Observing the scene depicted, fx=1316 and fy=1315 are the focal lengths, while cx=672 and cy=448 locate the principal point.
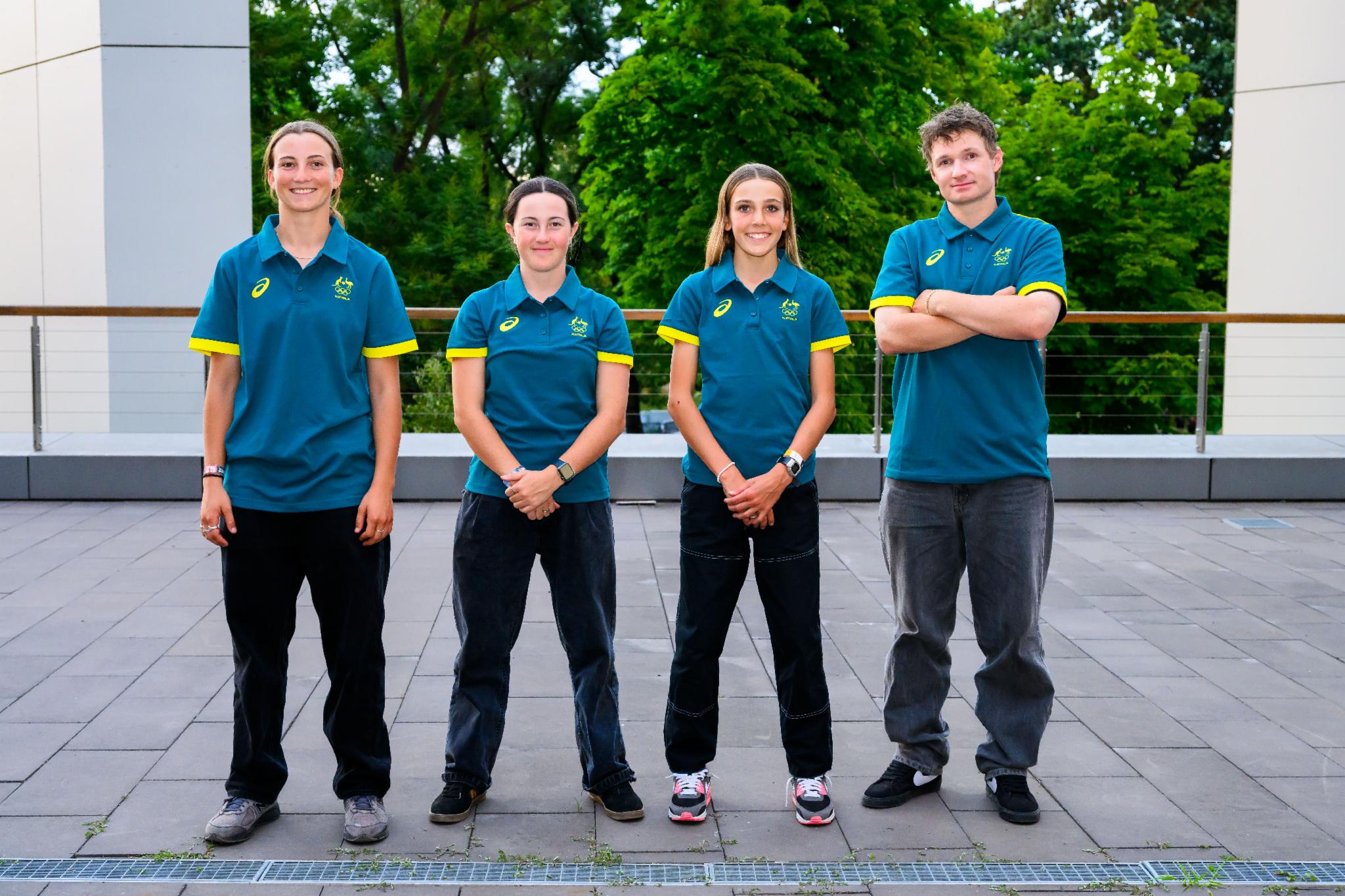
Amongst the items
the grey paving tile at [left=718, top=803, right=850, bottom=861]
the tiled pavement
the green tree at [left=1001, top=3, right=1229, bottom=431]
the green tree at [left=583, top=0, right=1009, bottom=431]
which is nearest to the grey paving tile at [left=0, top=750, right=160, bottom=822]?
the tiled pavement

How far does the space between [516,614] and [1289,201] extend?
35.4 feet

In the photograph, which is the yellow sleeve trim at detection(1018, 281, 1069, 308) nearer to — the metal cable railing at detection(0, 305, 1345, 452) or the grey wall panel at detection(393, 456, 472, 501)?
the metal cable railing at detection(0, 305, 1345, 452)

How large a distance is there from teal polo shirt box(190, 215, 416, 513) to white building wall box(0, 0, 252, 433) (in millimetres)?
8266

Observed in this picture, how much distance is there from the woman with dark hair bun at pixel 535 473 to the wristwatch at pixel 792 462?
0.42 m

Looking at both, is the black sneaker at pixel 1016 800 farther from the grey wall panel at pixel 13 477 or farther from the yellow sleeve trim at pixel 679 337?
the grey wall panel at pixel 13 477

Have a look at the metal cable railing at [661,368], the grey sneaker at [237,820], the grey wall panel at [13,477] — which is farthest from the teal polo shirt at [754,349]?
the grey wall panel at [13,477]

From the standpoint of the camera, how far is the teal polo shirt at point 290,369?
10.1 ft

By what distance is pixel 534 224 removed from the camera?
326 cm

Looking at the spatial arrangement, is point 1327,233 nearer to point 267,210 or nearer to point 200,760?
point 200,760

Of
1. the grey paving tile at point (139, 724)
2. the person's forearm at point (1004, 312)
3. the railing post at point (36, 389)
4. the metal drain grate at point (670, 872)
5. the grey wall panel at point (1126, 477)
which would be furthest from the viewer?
the grey wall panel at point (1126, 477)

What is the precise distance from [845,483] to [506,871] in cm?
572

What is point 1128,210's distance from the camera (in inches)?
860

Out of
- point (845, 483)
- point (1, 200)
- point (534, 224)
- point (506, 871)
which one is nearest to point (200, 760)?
point (506, 871)

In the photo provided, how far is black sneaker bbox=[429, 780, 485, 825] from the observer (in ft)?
10.7
